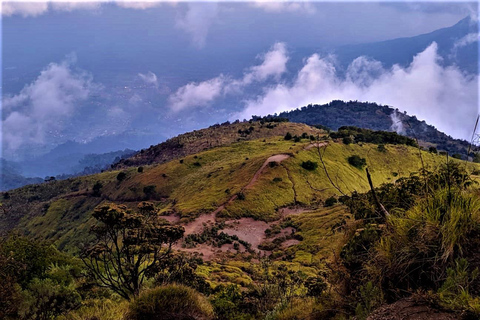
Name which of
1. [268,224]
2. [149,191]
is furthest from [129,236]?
[149,191]


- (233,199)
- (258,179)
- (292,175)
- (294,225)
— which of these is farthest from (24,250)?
(292,175)

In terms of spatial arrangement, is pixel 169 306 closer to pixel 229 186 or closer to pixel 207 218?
pixel 207 218

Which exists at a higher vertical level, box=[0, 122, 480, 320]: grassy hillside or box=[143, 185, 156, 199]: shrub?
box=[143, 185, 156, 199]: shrub

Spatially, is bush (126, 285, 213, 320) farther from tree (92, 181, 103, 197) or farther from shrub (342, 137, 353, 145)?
tree (92, 181, 103, 197)

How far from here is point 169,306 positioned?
725 cm

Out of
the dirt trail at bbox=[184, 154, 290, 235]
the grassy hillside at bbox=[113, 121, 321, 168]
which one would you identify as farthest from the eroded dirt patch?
the grassy hillside at bbox=[113, 121, 321, 168]

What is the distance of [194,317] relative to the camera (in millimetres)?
7297

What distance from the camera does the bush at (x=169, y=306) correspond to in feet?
23.2

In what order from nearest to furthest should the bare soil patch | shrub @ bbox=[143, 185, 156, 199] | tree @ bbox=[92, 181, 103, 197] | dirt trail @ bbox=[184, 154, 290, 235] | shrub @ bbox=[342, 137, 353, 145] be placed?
the bare soil patch, dirt trail @ bbox=[184, 154, 290, 235], shrub @ bbox=[143, 185, 156, 199], shrub @ bbox=[342, 137, 353, 145], tree @ bbox=[92, 181, 103, 197]

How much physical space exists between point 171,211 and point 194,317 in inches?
1844

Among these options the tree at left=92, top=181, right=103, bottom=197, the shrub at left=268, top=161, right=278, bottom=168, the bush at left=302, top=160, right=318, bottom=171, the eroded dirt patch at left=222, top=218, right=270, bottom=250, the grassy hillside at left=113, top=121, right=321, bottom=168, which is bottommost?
the eroded dirt patch at left=222, top=218, right=270, bottom=250

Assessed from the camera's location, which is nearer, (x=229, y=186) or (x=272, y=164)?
(x=229, y=186)

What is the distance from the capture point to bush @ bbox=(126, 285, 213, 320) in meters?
7.09

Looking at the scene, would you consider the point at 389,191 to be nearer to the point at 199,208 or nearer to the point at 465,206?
the point at 465,206
